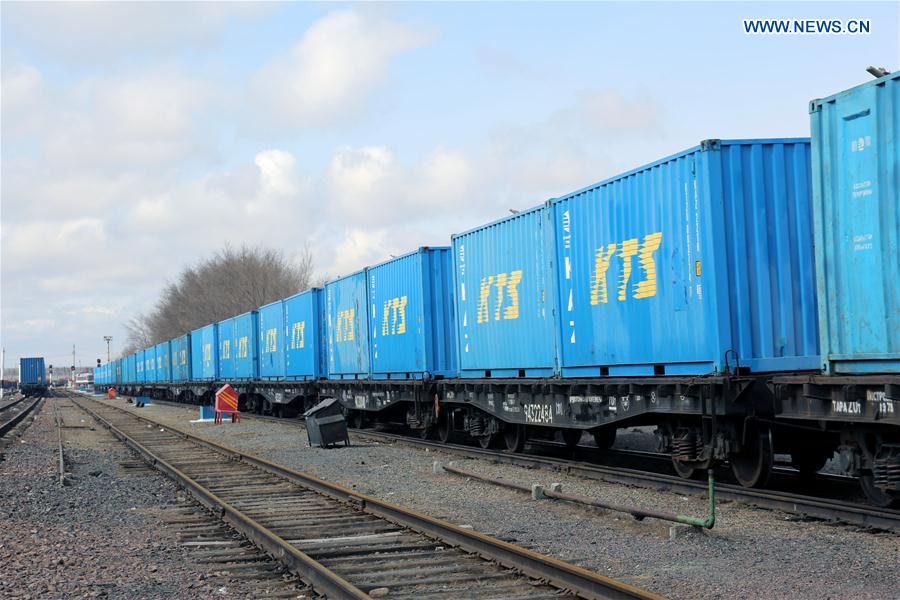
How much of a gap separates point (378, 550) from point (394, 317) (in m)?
12.3

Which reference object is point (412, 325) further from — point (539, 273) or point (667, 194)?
point (667, 194)

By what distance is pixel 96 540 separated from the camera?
30.5 feet

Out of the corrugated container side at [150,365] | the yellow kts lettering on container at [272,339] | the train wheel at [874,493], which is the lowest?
the train wheel at [874,493]

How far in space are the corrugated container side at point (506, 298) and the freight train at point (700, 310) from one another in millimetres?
40

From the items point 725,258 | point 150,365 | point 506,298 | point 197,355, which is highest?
point 725,258

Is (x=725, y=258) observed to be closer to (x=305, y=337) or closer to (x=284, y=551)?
(x=284, y=551)

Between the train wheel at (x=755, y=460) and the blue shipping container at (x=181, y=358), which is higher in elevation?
the blue shipping container at (x=181, y=358)

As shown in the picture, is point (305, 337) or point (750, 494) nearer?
point (750, 494)

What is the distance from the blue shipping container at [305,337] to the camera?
88.1 ft

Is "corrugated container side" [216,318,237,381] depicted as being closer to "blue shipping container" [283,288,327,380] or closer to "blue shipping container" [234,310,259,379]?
A: "blue shipping container" [234,310,259,379]

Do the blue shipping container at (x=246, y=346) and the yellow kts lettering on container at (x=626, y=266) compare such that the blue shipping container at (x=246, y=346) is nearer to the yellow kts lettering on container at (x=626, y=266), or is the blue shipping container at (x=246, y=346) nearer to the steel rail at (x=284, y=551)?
the steel rail at (x=284, y=551)

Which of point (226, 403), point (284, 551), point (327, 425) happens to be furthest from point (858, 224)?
point (226, 403)

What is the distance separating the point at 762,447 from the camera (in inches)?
408

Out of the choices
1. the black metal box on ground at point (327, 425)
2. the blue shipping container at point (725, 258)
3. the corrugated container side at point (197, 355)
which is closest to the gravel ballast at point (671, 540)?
the blue shipping container at point (725, 258)
